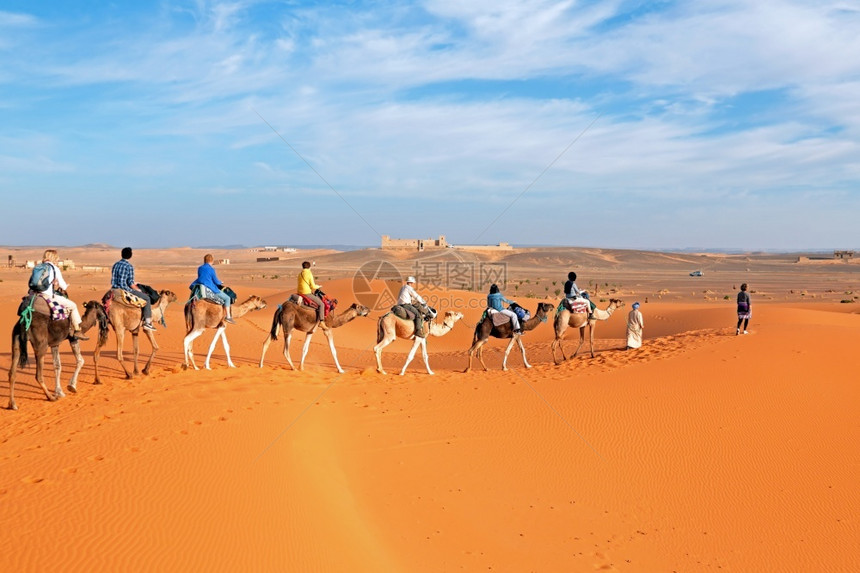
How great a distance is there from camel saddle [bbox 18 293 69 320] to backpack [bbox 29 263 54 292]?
161mm

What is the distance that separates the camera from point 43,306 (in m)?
11.6

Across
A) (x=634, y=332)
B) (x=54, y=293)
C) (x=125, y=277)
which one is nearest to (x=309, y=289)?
(x=125, y=277)

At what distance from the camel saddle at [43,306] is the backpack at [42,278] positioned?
16 centimetres

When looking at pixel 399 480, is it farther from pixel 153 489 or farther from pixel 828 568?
pixel 828 568

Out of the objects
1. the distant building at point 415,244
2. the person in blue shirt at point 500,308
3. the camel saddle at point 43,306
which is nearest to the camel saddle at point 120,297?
the camel saddle at point 43,306

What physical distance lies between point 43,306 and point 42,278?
59 cm

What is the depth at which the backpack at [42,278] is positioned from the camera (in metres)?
11.3

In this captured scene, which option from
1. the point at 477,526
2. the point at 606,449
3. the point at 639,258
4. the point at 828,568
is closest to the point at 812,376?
the point at 606,449

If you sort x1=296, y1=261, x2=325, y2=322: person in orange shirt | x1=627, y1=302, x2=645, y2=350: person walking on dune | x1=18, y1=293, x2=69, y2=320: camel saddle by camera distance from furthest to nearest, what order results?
x1=627, y1=302, x2=645, y2=350: person walking on dune → x1=296, y1=261, x2=325, y2=322: person in orange shirt → x1=18, y1=293, x2=69, y2=320: camel saddle

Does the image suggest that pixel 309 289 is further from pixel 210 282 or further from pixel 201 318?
pixel 201 318

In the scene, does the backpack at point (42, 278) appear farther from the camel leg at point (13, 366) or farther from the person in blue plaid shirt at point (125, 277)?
the person in blue plaid shirt at point (125, 277)

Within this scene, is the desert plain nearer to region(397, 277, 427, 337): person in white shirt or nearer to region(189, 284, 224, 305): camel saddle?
region(397, 277, 427, 337): person in white shirt

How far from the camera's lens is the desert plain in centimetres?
639

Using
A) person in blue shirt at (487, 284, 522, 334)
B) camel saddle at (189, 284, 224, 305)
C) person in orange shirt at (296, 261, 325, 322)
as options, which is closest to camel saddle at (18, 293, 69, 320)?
camel saddle at (189, 284, 224, 305)
